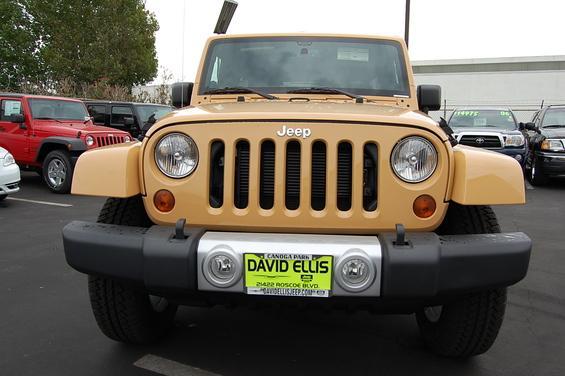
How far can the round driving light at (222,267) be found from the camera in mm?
2096

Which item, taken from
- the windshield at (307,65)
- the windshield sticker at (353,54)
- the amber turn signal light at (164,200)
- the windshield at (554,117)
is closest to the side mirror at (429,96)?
the windshield at (307,65)

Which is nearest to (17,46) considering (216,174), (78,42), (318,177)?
(78,42)

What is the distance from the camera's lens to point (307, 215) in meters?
2.27

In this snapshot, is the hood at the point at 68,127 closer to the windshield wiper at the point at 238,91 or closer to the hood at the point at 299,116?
the windshield wiper at the point at 238,91

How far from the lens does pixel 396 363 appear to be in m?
2.77

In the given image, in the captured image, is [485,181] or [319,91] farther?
[319,91]

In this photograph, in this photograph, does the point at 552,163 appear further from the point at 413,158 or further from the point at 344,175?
the point at 344,175

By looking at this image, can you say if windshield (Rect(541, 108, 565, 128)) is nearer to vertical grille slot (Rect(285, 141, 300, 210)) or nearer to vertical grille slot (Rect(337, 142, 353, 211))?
vertical grille slot (Rect(337, 142, 353, 211))

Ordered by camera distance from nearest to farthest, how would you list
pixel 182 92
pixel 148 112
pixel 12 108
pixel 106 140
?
pixel 182 92 < pixel 106 140 < pixel 12 108 < pixel 148 112

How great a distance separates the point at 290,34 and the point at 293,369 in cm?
241

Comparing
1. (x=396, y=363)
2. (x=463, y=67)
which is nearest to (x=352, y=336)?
(x=396, y=363)

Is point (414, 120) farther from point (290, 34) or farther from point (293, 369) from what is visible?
point (290, 34)

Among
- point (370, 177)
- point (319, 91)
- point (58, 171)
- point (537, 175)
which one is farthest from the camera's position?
point (537, 175)

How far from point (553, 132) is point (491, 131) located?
1166 millimetres
